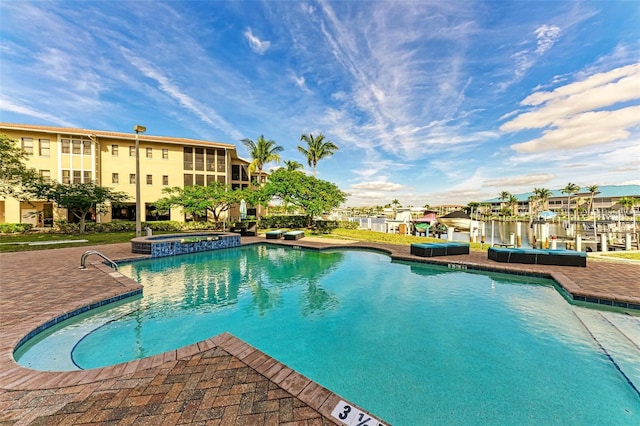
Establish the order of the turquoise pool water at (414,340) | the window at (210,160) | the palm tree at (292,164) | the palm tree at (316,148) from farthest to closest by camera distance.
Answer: the palm tree at (316,148), the window at (210,160), the palm tree at (292,164), the turquoise pool water at (414,340)

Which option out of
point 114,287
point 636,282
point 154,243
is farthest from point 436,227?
point 114,287

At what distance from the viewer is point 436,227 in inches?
1358

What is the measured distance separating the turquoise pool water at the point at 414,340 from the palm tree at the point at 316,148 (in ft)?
77.0

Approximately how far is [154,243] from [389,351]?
12.2 m

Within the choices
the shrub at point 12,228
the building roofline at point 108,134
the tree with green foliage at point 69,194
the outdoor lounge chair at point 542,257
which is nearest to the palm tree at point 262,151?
the building roofline at point 108,134

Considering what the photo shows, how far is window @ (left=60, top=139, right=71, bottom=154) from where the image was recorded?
78.8ft

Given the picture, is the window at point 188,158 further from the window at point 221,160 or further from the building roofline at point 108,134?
the window at point 221,160

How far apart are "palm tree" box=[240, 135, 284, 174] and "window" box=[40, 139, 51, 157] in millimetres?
18266

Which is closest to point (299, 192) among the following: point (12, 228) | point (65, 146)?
point (65, 146)

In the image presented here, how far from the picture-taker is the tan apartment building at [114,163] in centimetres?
2322

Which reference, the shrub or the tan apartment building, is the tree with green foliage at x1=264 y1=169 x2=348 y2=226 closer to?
the tan apartment building

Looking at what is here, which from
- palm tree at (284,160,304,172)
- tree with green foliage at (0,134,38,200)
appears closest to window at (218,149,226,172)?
palm tree at (284,160,304,172)

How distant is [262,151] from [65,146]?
19.0 metres

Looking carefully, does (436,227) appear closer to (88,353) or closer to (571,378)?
(571,378)
